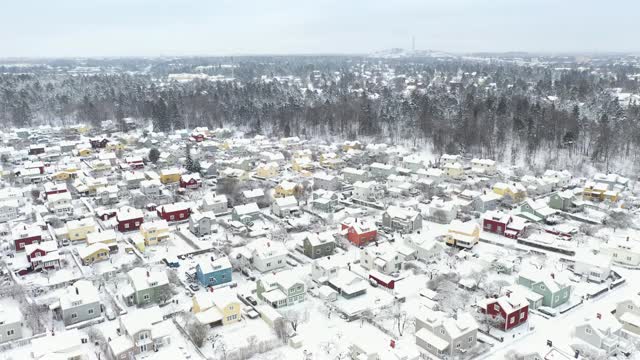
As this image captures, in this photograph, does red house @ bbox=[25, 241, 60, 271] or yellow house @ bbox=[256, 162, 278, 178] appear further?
yellow house @ bbox=[256, 162, 278, 178]

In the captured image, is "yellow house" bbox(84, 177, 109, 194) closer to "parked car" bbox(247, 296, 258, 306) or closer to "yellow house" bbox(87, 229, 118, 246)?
"yellow house" bbox(87, 229, 118, 246)

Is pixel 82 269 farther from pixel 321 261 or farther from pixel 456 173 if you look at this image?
pixel 456 173

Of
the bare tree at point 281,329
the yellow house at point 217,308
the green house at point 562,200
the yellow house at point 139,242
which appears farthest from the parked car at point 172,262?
the green house at point 562,200

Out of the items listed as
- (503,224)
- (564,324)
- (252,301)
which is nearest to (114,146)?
(252,301)

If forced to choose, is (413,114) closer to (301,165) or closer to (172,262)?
(301,165)

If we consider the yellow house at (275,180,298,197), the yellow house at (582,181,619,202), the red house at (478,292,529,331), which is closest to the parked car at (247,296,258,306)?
the red house at (478,292,529,331)

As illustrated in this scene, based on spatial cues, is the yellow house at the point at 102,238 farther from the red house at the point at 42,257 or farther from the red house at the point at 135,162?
the red house at the point at 135,162

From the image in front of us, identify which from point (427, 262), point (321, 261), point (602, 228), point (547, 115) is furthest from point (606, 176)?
point (321, 261)
